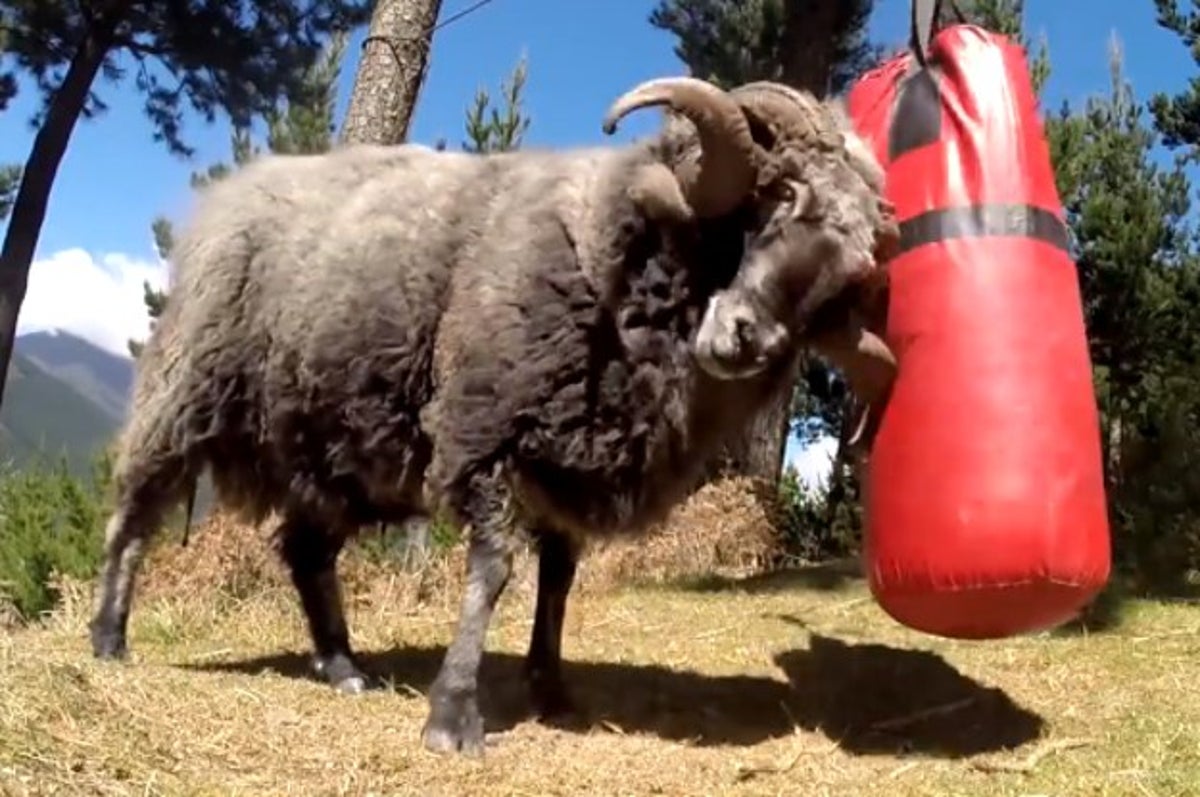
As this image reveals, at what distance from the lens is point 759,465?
453 inches

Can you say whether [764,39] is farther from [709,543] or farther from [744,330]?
[744,330]

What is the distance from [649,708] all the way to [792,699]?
0.61m

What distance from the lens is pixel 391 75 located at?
8.79 meters

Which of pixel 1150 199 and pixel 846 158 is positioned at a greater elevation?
pixel 1150 199

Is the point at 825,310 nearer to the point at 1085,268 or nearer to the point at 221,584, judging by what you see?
the point at 221,584

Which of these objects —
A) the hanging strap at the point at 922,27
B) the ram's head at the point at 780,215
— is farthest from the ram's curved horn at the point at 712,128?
the hanging strap at the point at 922,27

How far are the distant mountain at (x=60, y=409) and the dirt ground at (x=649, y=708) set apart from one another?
1786mm

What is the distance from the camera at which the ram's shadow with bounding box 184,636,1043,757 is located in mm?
5383

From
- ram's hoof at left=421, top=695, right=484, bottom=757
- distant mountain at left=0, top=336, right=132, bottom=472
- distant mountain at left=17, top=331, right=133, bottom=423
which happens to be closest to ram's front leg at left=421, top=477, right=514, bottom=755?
ram's hoof at left=421, top=695, right=484, bottom=757

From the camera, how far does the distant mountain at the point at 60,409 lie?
1163 centimetres

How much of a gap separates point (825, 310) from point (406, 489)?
5.45 ft

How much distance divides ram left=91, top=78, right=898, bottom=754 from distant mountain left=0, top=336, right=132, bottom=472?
1220 millimetres

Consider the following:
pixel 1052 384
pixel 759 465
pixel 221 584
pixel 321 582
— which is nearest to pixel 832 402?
pixel 759 465

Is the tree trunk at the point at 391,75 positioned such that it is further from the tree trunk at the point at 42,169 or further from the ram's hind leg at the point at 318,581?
the tree trunk at the point at 42,169
